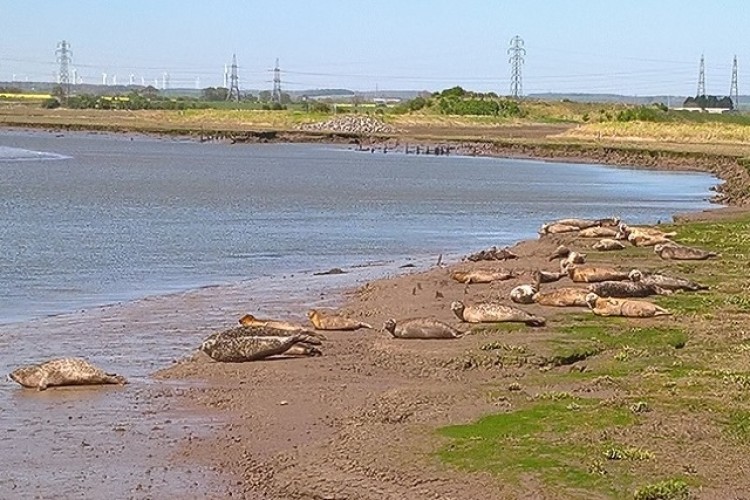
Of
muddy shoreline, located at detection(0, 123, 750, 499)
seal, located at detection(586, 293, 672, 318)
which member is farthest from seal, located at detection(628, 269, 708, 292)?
muddy shoreline, located at detection(0, 123, 750, 499)

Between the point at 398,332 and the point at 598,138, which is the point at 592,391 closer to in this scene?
the point at 398,332

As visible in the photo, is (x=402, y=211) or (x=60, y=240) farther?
(x=402, y=211)

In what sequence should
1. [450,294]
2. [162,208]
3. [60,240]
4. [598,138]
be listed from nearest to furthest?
[450,294], [60,240], [162,208], [598,138]

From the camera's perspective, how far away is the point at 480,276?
2270cm

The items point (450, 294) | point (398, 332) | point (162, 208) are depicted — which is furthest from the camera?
point (162, 208)

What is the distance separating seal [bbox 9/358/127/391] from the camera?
14.7m

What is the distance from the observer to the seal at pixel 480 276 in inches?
892

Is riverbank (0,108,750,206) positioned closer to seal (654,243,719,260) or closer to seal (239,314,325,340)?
seal (654,243,719,260)

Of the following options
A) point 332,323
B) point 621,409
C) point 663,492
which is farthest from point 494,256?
point 663,492

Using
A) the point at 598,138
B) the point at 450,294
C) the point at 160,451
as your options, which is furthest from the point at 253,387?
the point at 598,138

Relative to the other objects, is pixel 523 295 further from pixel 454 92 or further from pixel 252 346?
pixel 454 92

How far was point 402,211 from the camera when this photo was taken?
45781 mm

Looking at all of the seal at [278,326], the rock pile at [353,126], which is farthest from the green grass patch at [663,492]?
the rock pile at [353,126]

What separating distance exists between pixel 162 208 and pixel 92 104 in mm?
149842
